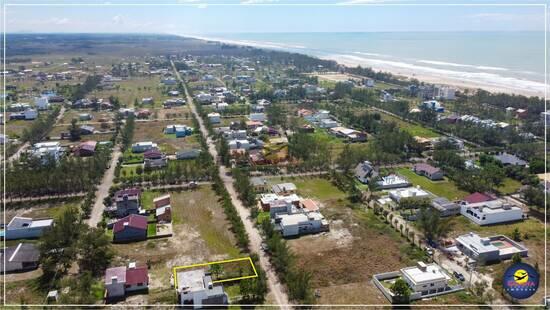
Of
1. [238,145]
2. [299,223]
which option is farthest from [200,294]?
[238,145]

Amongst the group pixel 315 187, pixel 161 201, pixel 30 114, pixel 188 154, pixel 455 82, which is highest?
pixel 30 114

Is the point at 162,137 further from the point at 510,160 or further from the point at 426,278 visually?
the point at 510,160

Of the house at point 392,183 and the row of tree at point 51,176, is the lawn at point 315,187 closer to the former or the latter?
the house at point 392,183

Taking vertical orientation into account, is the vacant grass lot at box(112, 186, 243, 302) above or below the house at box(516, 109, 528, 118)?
below

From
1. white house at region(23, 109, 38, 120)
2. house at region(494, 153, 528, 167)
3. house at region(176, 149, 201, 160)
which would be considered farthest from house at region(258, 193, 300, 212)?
white house at region(23, 109, 38, 120)

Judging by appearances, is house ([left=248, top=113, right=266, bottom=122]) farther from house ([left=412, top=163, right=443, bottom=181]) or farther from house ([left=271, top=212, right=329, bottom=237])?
house ([left=271, top=212, right=329, bottom=237])

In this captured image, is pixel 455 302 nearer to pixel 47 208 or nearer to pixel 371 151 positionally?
pixel 371 151

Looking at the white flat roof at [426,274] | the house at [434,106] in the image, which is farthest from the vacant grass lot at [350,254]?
the house at [434,106]
